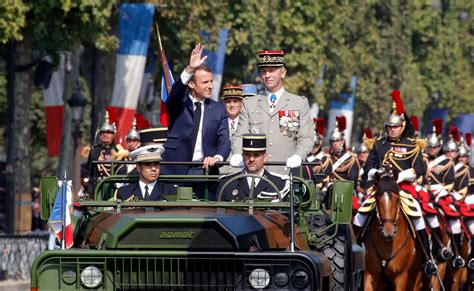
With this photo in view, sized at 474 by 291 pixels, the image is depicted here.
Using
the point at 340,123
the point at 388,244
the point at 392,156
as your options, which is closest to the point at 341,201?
the point at 388,244

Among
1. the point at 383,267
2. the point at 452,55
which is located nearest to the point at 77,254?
the point at 383,267

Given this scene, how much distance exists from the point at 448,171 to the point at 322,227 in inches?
611

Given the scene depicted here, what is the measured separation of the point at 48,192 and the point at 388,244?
8586 mm

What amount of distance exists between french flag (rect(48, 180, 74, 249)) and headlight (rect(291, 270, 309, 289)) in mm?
1938

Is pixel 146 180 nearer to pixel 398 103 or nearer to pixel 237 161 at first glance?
pixel 237 161

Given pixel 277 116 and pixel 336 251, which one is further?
pixel 277 116

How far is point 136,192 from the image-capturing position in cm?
1605

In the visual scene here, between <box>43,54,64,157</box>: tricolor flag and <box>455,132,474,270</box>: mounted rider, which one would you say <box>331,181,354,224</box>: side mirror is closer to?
<box>455,132,474,270</box>: mounted rider

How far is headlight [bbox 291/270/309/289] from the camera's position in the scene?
13664 mm

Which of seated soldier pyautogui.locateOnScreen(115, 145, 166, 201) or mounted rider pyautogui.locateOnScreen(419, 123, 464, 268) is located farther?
mounted rider pyautogui.locateOnScreen(419, 123, 464, 268)

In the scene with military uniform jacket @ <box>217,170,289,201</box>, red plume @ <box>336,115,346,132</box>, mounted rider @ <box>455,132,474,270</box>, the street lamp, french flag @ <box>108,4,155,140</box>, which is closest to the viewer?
military uniform jacket @ <box>217,170,289,201</box>

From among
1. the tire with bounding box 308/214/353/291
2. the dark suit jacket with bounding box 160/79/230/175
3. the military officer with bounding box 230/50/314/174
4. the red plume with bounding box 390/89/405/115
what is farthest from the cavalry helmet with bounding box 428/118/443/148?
the tire with bounding box 308/214/353/291

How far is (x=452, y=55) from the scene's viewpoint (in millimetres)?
98625

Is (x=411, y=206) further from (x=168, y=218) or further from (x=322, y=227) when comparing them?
(x=168, y=218)
